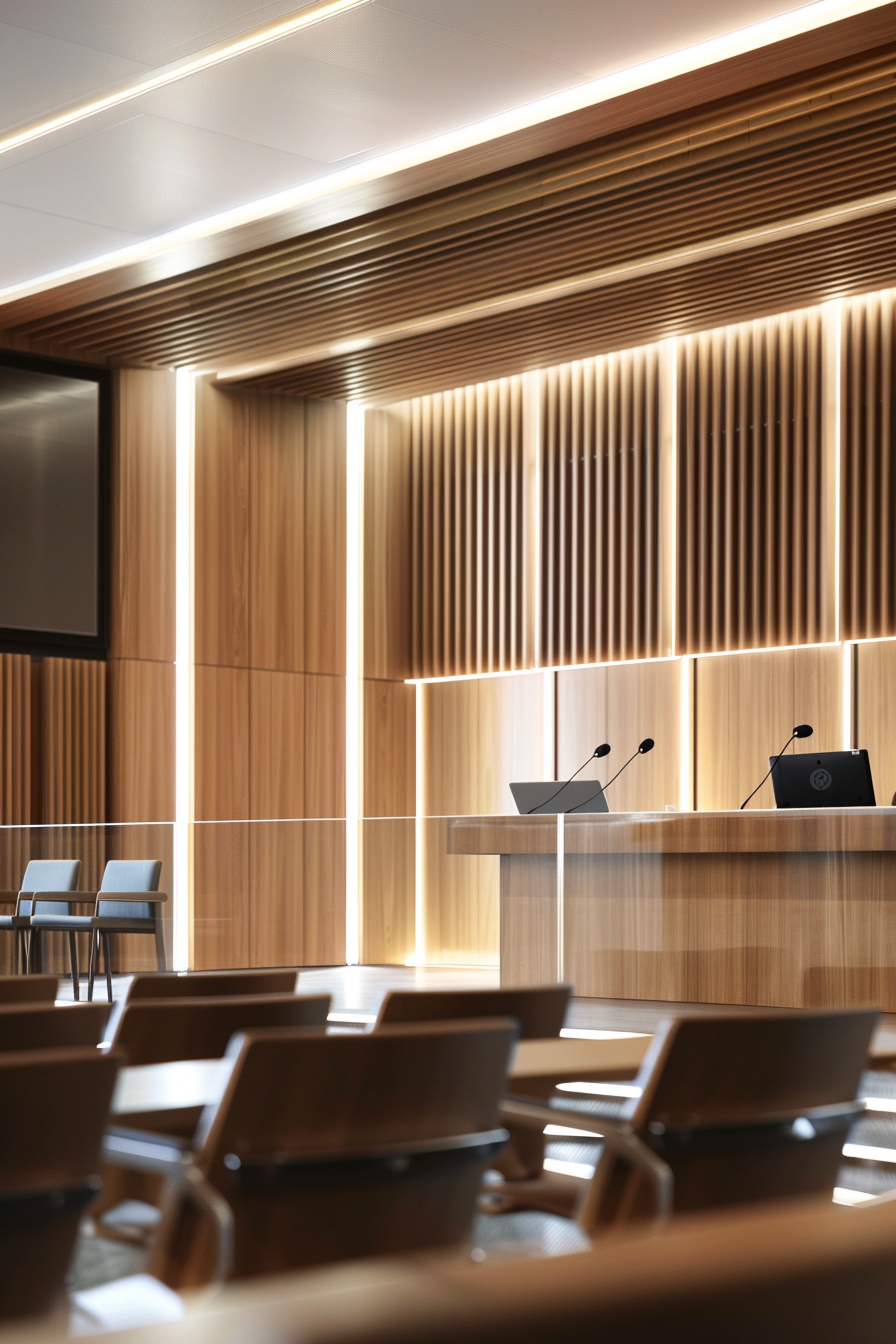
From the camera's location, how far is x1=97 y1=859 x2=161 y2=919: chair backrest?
24.7ft

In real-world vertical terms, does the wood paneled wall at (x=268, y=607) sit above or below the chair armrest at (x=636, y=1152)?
above

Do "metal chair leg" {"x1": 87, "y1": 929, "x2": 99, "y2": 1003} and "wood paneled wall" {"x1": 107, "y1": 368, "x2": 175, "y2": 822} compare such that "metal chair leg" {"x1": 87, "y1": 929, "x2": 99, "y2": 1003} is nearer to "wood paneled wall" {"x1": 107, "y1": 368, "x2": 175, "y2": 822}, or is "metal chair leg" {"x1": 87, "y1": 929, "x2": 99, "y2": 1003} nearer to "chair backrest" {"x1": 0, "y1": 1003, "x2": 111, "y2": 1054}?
"wood paneled wall" {"x1": 107, "y1": 368, "x2": 175, "y2": 822}

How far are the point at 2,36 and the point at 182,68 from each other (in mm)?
A: 821

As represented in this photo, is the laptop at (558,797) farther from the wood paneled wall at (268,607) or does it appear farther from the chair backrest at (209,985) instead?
the wood paneled wall at (268,607)

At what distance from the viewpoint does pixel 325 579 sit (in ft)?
39.7

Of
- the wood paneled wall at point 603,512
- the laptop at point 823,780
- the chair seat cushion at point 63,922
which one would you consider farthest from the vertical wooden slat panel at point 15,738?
the laptop at point 823,780

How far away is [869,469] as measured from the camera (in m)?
9.98

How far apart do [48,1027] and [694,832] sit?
3.70 meters

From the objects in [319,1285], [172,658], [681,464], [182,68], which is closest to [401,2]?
[182,68]

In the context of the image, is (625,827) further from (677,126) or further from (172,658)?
(172,658)

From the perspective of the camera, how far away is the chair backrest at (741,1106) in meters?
2.18

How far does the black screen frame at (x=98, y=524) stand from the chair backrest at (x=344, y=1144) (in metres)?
8.91

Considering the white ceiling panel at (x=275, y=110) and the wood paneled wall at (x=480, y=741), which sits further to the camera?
the wood paneled wall at (x=480, y=741)

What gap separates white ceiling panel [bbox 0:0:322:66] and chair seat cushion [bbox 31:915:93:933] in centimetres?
417
